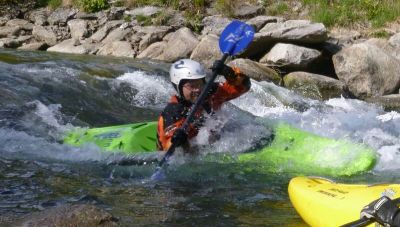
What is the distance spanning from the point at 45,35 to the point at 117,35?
1.91m

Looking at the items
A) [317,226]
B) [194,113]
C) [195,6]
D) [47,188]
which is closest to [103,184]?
[47,188]

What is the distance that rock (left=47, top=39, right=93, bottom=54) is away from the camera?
41.9ft

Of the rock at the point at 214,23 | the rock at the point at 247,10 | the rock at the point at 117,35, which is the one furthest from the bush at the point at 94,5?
the rock at the point at 247,10

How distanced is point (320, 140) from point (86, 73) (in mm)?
5054

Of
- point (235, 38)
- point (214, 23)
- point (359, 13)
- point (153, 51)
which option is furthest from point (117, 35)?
point (235, 38)

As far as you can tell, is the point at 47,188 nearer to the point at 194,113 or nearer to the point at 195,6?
the point at 194,113

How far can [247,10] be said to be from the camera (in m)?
14.2

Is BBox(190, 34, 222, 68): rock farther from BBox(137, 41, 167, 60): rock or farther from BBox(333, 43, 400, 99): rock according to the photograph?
BBox(333, 43, 400, 99): rock

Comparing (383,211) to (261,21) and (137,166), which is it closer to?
(137,166)

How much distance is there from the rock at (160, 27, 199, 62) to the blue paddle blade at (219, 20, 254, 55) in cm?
Result: 547

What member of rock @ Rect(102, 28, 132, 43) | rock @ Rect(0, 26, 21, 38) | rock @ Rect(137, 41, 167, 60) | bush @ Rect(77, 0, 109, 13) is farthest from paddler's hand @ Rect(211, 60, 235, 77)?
bush @ Rect(77, 0, 109, 13)

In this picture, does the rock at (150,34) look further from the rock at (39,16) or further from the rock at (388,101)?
the rock at (388,101)

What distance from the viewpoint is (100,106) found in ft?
26.5

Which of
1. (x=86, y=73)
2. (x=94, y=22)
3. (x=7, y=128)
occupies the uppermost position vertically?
(x=7, y=128)
